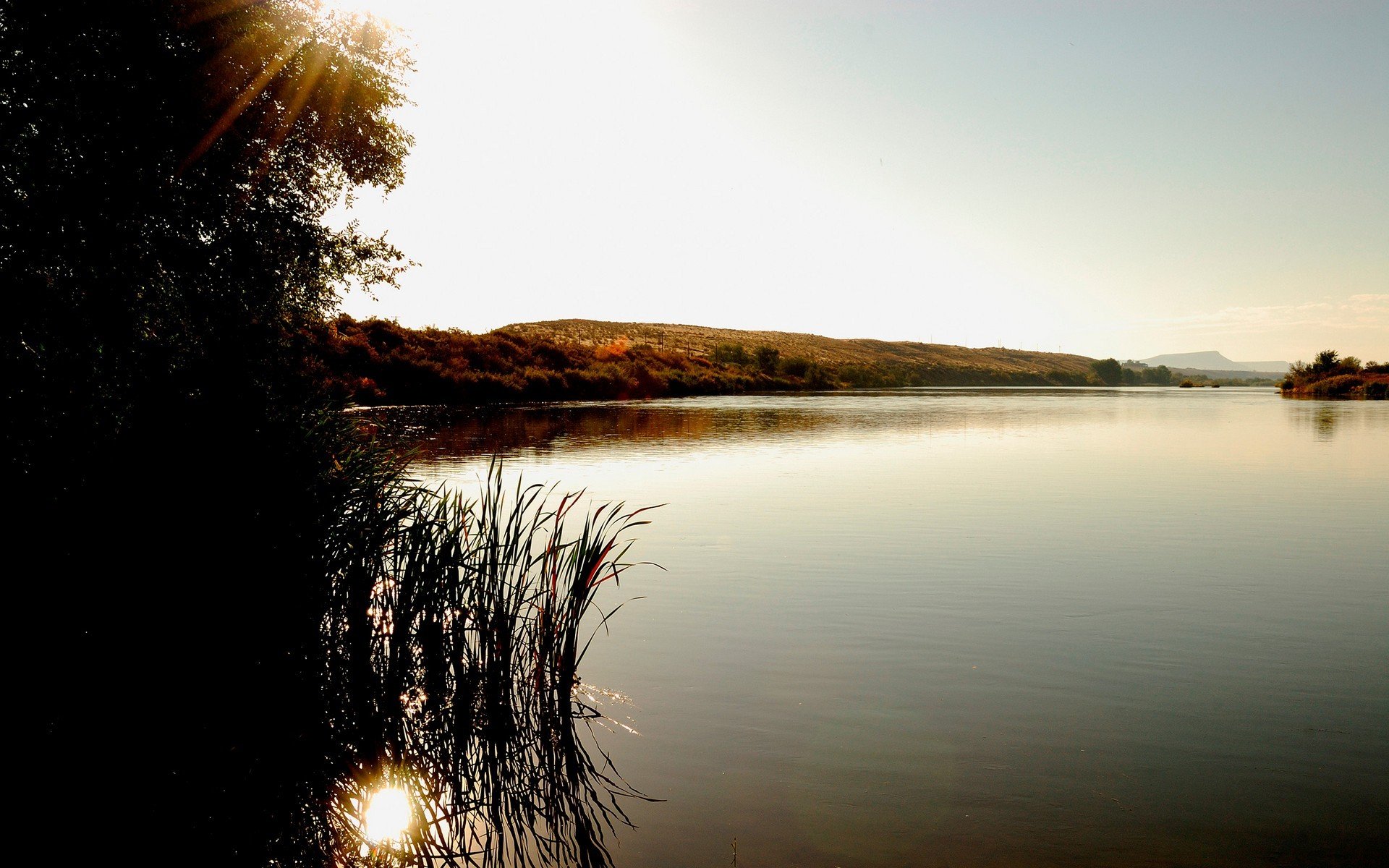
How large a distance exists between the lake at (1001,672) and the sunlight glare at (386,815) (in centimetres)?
123

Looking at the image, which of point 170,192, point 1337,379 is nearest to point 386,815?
point 170,192

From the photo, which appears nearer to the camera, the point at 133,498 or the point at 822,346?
the point at 133,498

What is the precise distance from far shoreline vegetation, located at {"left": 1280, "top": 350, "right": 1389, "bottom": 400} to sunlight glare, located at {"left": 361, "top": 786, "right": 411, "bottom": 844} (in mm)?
81272

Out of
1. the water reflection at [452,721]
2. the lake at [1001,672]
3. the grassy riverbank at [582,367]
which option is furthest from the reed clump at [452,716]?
the grassy riverbank at [582,367]

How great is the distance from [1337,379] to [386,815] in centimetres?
8672

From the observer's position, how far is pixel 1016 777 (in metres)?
5.42

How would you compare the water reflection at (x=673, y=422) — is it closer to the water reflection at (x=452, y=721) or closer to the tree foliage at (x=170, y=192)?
the tree foliage at (x=170, y=192)

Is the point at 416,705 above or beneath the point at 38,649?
beneath

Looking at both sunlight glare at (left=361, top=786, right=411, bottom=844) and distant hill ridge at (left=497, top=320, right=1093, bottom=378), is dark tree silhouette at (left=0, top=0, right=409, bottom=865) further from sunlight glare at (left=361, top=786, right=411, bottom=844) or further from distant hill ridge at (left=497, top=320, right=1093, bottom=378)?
distant hill ridge at (left=497, top=320, right=1093, bottom=378)

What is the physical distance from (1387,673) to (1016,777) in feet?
14.4

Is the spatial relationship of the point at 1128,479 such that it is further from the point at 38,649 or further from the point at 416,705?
the point at 38,649

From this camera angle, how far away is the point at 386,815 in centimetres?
480

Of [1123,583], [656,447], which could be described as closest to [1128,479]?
[1123,583]

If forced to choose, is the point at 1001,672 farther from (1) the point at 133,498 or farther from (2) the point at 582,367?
(2) the point at 582,367
